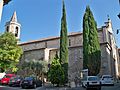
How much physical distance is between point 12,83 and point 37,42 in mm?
24125

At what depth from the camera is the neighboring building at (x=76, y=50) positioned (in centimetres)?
3625

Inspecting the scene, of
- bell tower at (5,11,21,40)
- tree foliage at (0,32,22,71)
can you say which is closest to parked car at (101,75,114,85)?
tree foliage at (0,32,22,71)

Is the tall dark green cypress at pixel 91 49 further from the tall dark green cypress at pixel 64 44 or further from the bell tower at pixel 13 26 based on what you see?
the bell tower at pixel 13 26

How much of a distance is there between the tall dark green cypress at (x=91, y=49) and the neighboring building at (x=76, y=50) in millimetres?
5281

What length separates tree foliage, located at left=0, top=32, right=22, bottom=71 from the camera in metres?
35.4

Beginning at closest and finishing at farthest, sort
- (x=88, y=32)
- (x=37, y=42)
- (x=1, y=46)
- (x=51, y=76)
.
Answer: (x=51, y=76), (x=88, y=32), (x=1, y=46), (x=37, y=42)

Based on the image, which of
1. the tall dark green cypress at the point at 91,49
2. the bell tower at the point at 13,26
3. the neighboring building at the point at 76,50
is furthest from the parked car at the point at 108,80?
the bell tower at the point at 13,26

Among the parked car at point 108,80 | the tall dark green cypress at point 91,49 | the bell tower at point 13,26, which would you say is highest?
the bell tower at point 13,26

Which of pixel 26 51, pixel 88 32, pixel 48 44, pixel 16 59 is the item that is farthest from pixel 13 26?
pixel 88 32

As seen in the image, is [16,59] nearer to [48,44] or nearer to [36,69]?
[36,69]

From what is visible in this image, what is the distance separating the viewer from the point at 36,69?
1506 inches

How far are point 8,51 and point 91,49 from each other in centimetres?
1622

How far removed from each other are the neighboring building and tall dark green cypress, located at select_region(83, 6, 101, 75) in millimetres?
5281

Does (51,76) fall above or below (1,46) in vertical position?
below
